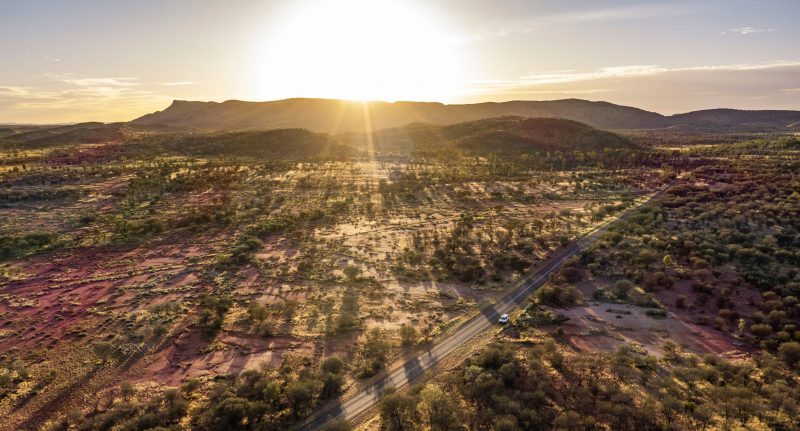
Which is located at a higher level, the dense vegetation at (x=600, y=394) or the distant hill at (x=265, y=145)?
the distant hill at (x=265, y=145)

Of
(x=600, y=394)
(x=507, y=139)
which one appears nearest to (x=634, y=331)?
(x=600, y=394)

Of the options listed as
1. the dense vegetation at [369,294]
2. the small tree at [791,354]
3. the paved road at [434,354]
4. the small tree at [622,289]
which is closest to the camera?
the dense vegetation at [369,294]

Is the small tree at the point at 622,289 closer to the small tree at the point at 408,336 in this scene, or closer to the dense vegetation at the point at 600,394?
the dense vegetation at the point at 600,394

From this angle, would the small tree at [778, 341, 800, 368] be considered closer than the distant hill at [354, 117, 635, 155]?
Yes

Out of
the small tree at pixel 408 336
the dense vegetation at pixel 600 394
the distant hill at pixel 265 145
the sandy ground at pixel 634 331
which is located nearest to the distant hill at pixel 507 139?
the distant hill at pixel 265 145

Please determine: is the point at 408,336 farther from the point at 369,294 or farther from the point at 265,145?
the point at 265,145

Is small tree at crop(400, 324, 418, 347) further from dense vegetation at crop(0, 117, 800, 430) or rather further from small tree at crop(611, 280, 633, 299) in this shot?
small tree at crop(611, 280, 633, 299)

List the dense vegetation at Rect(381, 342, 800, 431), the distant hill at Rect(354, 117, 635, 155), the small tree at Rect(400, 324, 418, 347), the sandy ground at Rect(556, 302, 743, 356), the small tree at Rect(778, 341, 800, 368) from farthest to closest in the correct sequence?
the distant hill at Rect(354, 117, 635, 155), the small tree at Rect(400, 324, 418, 347), the sandy ground at Rect(556, 302, 743, 356), the small tree at Rect(778, 341, 800, 368), the dense vegetation at Rect(381, 342, 800, 431)

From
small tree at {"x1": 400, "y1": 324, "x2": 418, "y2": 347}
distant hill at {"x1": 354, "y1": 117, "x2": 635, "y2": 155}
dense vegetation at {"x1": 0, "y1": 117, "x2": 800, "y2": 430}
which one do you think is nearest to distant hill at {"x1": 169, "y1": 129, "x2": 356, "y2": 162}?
distant hill at {"x1": 354, "y1": 117, "x2": 635, "y2": 155}

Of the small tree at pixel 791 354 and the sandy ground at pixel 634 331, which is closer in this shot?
the small tree at pixel 791 354

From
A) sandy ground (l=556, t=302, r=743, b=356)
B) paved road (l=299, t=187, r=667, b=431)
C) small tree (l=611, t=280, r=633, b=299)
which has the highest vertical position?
small tree (l=611, t=280, r=633, b=299)

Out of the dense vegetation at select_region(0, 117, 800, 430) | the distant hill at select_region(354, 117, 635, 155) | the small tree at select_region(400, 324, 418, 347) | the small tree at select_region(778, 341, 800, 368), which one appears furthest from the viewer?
the distant hill at select_region(354, 117, 635, 155)
